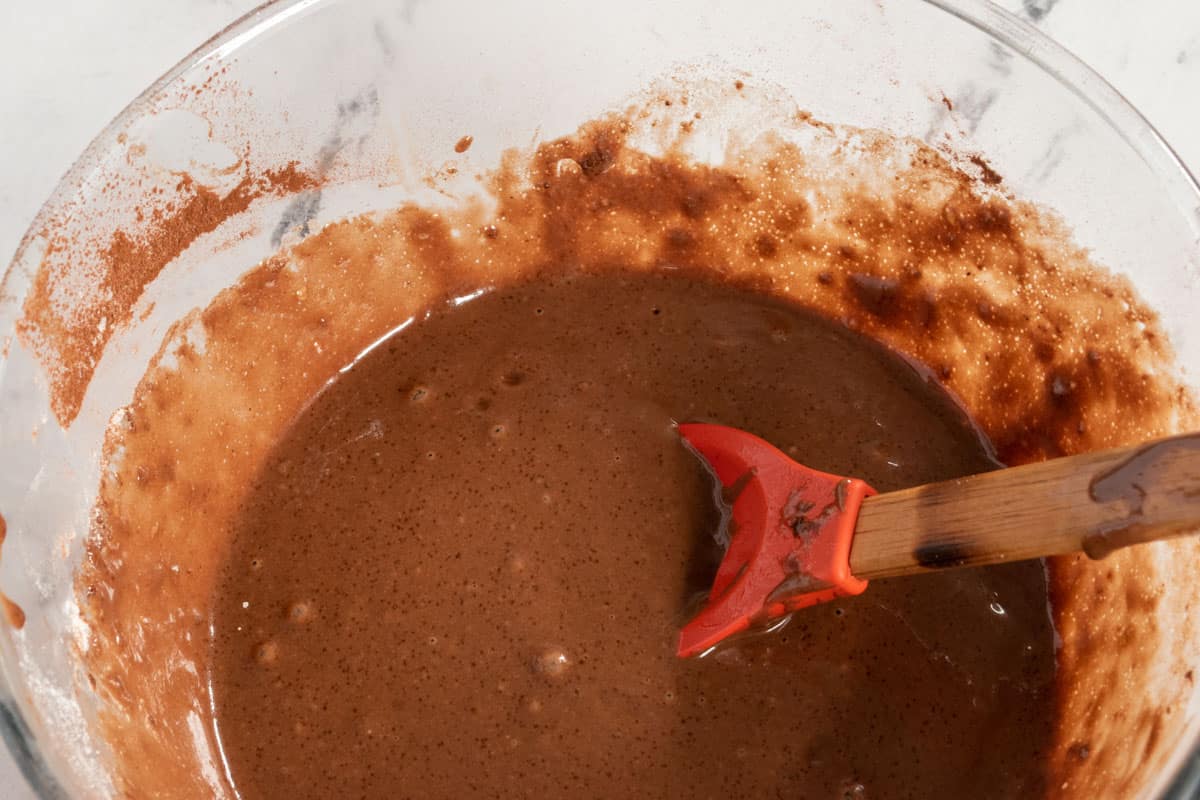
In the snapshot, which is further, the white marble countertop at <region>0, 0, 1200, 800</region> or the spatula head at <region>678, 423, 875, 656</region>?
the white marble countertop at <region>0, 0, 1200, 800</region>

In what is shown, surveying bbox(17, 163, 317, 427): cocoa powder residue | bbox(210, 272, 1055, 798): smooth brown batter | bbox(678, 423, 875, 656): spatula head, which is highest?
bbox(17, 163, 317, 427): cocoa powder residue

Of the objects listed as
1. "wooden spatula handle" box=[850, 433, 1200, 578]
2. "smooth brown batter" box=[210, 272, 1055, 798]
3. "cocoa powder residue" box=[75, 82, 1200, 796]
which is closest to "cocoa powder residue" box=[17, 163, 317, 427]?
"cocoa powder residue" box=[75, 82, 1200, 796]

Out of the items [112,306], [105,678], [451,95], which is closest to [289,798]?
[105,678]

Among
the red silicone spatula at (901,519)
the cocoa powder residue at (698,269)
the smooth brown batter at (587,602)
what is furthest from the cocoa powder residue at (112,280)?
the red silicone spatula at (901,519)

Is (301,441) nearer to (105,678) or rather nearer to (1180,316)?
(105,678)

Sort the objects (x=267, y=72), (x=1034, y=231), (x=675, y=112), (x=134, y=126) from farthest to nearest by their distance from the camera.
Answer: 1. (x=675, y=112)
2. (x=1034, y=231)
3. (x=267, y=72)
4. (x=134, y=126)

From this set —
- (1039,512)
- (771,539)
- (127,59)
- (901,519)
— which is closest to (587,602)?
(771,539)

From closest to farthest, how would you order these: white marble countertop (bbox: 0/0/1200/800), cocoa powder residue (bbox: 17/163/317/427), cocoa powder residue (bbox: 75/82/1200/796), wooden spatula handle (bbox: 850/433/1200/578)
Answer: wooden spatula handle (bbox: 850/433/1200/578), cocoa powder residue (bbox: 17/163/317/427), cocoa powder residue (bbox: 75/82/1200/796), white marble countertop (bbox: 0/0/1200/800)

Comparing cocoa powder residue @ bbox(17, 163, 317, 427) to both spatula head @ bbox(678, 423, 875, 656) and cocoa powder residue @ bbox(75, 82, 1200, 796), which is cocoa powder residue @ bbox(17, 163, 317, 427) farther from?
spatula head @ bbox(678, 423, 875, 656)
